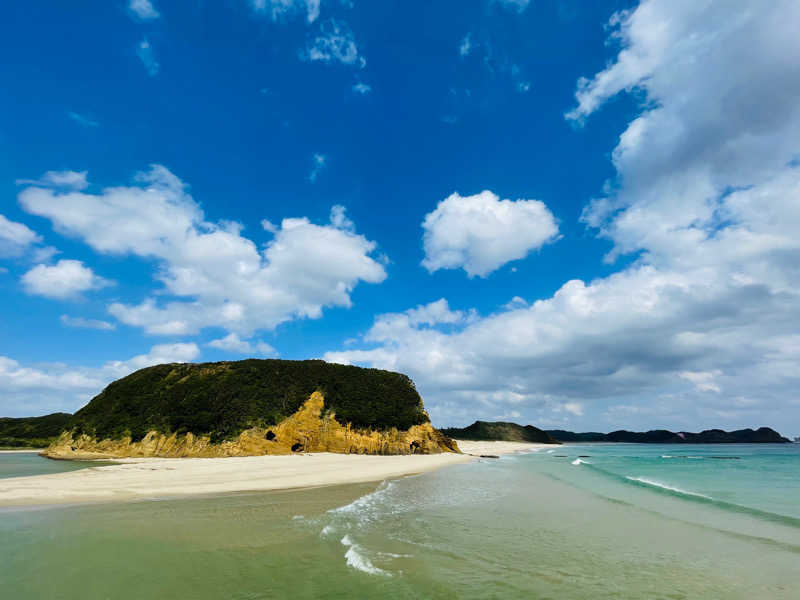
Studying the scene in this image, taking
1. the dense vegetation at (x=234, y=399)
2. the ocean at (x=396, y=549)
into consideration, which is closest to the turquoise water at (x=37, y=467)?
the dense vegetation at (x=234, y=399)

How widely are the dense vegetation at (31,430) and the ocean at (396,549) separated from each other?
84.4m

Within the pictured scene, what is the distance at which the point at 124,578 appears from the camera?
7875 mm

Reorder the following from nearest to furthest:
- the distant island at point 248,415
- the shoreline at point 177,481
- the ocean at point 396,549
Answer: the ocean at point 396,549 < the shoreline at point 177,481 < the distant island at point 248,415

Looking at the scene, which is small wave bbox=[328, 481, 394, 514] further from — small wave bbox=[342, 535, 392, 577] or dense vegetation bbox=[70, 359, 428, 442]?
dense vegetation bbox=[70, 359, 428, 442]

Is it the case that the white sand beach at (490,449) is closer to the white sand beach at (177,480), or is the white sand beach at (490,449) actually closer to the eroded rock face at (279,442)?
the eroded rock face at (279,442)

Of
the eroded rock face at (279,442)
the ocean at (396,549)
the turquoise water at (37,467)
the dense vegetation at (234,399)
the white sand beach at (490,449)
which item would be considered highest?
the dense vegetation at (234,399)

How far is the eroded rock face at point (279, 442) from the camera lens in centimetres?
4153

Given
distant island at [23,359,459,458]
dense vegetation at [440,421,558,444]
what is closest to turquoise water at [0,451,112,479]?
distant island at [23,359,459,458]

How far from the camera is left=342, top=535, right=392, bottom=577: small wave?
8.70m

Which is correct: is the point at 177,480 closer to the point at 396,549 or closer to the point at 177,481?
the point at 177,481

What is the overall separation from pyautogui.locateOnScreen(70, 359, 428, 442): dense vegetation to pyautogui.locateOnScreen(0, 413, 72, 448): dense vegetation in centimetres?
3730

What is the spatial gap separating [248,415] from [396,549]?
38.4 meters

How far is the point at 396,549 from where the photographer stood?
34.3ft

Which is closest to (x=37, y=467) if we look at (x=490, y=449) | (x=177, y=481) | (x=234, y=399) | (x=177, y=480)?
(x=234, y=399)
